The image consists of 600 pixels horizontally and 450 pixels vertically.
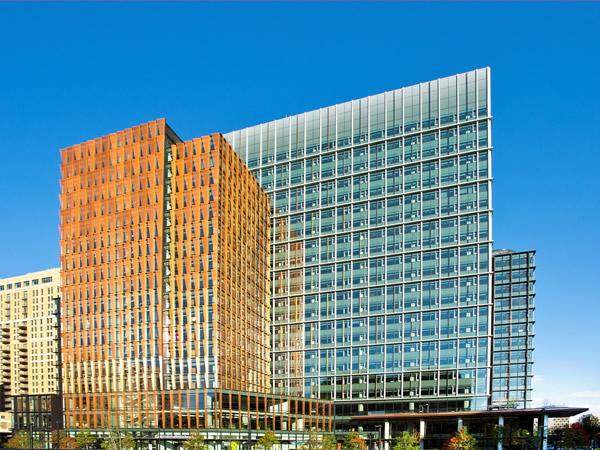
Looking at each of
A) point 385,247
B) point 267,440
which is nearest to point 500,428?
point 385,247

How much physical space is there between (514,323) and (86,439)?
412 ft

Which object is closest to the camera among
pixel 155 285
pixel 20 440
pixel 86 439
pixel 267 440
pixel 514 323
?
pixel 267 440

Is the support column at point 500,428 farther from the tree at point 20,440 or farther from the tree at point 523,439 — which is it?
the tree at point 20,440

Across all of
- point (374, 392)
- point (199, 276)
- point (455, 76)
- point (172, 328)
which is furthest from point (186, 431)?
point (455, 76)

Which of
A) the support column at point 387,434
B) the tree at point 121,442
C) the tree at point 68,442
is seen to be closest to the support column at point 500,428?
the support column at point 387,434

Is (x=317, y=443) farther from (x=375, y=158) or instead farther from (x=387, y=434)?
(x=375, y=158)

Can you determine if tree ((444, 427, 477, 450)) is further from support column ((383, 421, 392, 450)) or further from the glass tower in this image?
support column ((383, 421, 392, 450))

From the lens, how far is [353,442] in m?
122

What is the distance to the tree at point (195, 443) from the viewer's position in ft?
317

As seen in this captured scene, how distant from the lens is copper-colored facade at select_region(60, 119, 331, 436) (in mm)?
112688

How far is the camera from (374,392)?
134 meters

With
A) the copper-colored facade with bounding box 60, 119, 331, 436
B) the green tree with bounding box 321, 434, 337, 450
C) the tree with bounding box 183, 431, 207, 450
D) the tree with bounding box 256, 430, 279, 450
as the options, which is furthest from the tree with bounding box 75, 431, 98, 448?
the green tree with bounding box 321, 434, 337, 450

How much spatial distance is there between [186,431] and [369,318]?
48.9 meters

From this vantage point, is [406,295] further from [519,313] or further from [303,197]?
[519,313]
